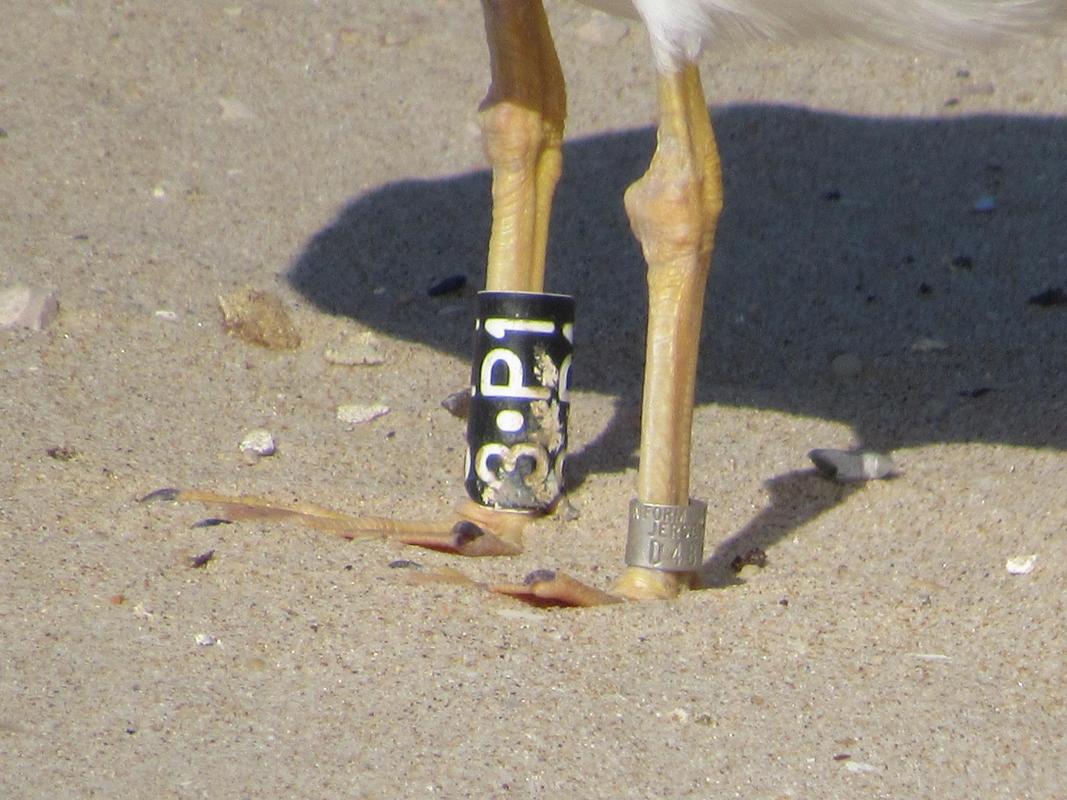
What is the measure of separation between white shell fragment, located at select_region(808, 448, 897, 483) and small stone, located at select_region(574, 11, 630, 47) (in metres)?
2.81

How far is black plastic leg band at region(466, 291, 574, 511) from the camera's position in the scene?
10.7 ft

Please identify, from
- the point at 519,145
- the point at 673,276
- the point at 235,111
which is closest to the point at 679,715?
the point at 673,276

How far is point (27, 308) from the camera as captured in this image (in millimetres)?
4156

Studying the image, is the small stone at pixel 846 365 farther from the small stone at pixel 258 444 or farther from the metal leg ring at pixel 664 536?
the small stone at pixel 258 444

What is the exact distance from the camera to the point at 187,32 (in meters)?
5.86

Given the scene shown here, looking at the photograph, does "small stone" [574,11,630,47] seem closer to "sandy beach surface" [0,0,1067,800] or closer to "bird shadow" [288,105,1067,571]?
"sandy beach surface" [0,0,1067,800]

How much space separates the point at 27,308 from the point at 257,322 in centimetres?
61

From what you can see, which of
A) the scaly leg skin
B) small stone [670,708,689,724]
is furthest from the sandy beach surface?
the scaly leg skin

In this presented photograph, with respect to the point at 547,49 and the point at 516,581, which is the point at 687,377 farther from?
A: the point at 547,49

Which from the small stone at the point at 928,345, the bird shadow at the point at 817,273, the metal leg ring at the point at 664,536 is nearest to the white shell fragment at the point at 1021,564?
the bird shadow at the point at 817,273

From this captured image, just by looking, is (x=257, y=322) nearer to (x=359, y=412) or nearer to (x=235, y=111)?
(x=359, y=412)

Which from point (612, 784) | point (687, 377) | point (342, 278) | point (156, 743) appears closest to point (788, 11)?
point (687, 377)

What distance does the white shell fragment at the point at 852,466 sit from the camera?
3.62 metres

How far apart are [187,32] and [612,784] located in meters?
4.33
